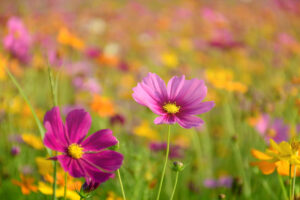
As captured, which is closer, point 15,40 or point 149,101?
point 149,101

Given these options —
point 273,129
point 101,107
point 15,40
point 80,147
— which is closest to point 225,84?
point 273,129

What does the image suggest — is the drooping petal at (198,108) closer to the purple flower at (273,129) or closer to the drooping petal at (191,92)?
the drooping petal at (191,92)

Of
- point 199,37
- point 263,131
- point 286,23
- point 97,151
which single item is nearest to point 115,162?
point 97,151

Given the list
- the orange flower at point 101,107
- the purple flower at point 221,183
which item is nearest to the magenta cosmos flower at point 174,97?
the purple flower at point 221,183

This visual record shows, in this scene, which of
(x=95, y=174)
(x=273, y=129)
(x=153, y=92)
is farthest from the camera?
(x=273, y=129)

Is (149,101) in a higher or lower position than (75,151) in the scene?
higher

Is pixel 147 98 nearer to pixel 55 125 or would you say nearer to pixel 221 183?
pixel 55 125

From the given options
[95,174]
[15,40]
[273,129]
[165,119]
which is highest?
[15,40]
